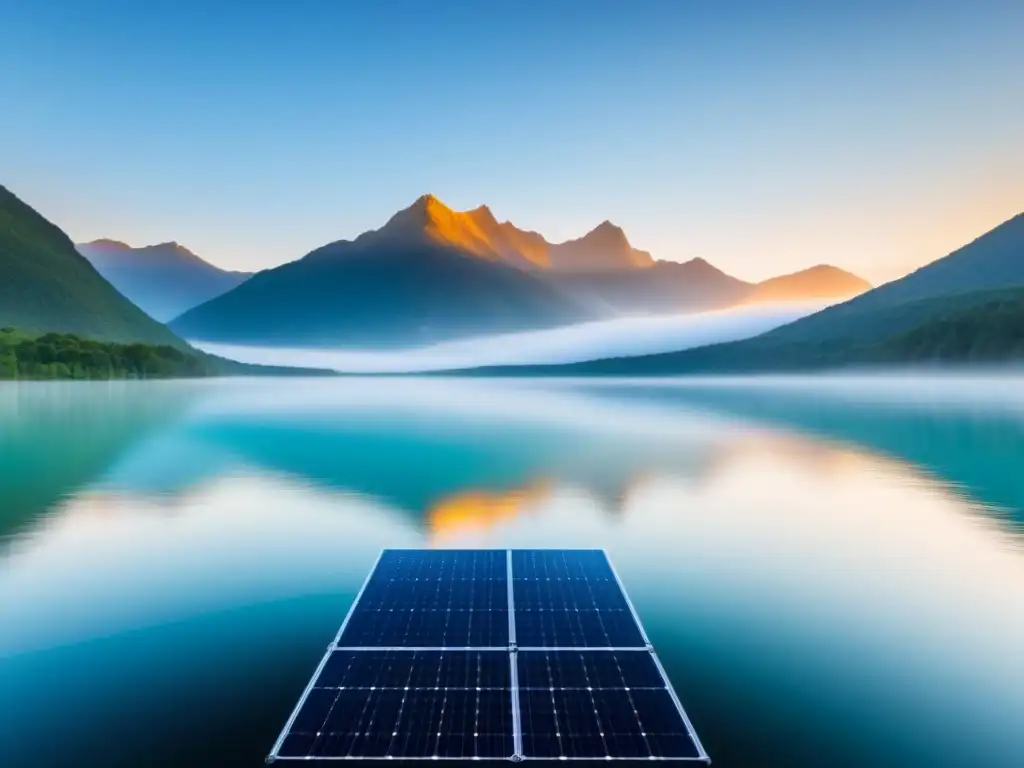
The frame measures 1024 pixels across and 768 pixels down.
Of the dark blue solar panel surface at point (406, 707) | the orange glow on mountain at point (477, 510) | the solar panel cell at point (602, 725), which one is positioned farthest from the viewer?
the orange glow on mountain at point (477, 510)

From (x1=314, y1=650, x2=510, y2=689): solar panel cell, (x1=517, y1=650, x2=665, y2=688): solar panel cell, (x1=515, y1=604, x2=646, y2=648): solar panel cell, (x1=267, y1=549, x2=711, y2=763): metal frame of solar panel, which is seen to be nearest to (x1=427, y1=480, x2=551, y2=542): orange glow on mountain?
(x1=267, y1=549, x2=711, y2=763): metal frame of solar panel

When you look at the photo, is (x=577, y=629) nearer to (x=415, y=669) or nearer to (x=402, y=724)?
(x=415, y=669)

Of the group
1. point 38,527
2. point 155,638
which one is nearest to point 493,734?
point 155,638

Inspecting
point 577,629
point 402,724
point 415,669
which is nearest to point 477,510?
point 577,629

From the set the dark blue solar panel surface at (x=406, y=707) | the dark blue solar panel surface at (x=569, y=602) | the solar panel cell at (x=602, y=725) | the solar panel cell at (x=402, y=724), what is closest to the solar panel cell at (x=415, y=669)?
the dark blue solar panel surface at (x=406, y=707)

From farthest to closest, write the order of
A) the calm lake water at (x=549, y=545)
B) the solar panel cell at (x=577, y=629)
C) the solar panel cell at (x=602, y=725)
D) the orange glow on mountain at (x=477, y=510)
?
1. the orange glow on mountain at (x=477, y=510)
2. the solar panel cell at (x=577, y=629)
3. the calm lake water at (x=549, y=545)
4. the solar panel cell at (x=602, y=725)

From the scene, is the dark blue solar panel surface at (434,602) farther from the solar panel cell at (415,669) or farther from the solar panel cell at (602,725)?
the solar panel cell at (602,725)

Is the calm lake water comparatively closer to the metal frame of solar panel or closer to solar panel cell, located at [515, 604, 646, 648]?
the metal frame of solar panel
